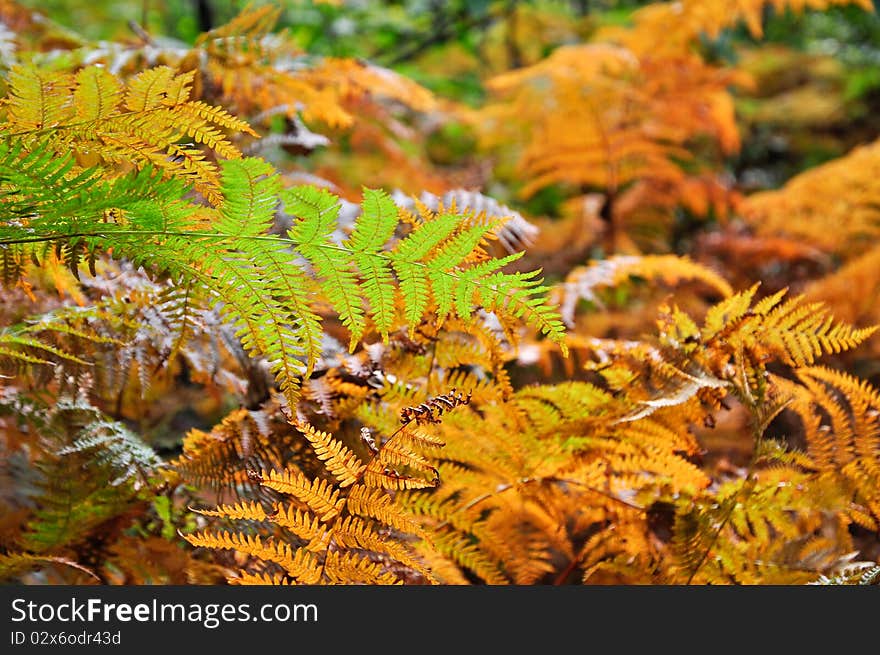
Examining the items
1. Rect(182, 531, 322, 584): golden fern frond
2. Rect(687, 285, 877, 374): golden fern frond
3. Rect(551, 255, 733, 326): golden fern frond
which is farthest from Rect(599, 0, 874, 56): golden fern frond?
Rect(182, 531, 322, 584): golden fern frond

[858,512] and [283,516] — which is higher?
[283,516]

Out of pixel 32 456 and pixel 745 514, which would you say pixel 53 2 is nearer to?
pixel 32 456

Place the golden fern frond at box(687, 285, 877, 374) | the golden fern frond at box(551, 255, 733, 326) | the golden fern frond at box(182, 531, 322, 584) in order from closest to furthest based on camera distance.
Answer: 1. the golden fern frond at box(182, 531, 322, 584)
2. the golden fern frond at box(687, 285, 877, 374)
3. the golden fern frond at box(551, 255, 733, 326)

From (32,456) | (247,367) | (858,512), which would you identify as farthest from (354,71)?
(858,512)

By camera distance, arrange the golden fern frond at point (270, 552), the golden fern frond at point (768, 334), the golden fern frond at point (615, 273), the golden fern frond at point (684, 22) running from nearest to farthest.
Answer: the golden fern frond at point (270, 552), the golden fern frond at point (768, 334), the golden fern frond at point (615, 273), the golden fern frond at point (684, 22)

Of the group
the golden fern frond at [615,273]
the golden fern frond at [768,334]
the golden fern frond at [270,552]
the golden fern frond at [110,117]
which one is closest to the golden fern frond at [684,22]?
the golden fern frond at [615,273]

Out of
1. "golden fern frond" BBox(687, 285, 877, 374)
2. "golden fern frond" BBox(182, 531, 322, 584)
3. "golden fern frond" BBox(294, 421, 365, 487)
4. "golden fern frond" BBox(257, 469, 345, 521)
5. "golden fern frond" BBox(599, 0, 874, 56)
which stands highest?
"golden fern frond" BBox(599, 0, 874, 56)

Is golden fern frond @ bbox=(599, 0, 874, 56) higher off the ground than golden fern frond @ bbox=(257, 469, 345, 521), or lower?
higher

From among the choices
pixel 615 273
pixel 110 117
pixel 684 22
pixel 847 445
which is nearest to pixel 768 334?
pixel 847 445

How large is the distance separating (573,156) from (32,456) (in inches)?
104

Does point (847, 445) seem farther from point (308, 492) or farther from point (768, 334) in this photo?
point (308, 492)

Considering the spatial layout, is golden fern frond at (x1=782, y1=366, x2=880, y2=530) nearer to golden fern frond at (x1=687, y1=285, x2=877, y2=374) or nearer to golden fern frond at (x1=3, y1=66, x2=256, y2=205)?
golden fern frond at (x1=687, y1=285, x2=877, y2=374)

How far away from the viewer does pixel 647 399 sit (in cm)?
132

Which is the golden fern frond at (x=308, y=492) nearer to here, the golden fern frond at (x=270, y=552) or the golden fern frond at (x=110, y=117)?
the golden fern frond at (x=270, y=552)
